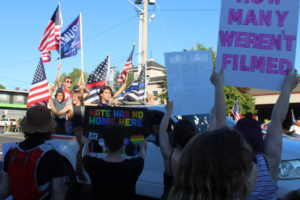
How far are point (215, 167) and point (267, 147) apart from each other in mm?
1073

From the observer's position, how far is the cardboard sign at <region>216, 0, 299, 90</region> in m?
2.81

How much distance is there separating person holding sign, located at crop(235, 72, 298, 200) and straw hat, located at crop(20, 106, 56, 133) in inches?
60.2

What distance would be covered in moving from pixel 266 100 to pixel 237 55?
2610cm

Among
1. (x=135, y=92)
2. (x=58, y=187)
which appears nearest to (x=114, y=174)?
(x=58, y=187)

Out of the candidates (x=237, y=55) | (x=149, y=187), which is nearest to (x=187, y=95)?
(x=237, y=55)

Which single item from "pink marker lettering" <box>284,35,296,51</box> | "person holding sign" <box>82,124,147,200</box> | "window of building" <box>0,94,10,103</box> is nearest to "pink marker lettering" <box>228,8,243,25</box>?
"pink marker lettering" <box>284,35,296,51</box>

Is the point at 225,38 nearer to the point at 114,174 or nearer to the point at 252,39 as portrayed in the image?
the point at 252,39

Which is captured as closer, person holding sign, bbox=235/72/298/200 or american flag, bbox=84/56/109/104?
person holding sign, bbox=235/72/298/200

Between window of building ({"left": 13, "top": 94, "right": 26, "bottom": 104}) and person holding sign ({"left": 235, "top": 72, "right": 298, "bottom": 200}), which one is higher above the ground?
person holding sign ({"left": 235, "top": 72, "right": 298, "bottom": 200})

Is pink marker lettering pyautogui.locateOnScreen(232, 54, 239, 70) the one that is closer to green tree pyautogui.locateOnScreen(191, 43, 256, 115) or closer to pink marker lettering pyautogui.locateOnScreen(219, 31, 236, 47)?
pink marker lettering pyautogui.locateOnScreen(219, 31, 236, 47)

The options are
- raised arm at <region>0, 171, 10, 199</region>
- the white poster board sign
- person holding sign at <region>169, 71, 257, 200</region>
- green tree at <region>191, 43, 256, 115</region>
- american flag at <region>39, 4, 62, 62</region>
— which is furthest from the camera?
green tree at <region>191, 43, 256, 115</region>

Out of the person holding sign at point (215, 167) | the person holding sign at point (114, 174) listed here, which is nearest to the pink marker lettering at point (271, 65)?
the person holding sign at point (114, 174)

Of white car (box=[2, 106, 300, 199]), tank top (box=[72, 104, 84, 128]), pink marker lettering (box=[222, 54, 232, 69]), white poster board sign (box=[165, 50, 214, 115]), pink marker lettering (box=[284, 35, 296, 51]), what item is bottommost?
white car (box=[2, 106, 300, 199])

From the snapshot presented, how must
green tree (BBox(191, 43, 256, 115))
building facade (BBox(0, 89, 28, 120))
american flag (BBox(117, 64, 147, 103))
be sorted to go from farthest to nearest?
building facade (BBox(0, 89, 28, 120)) < green tree (BBox(191, 43, 256, 115)) < american flag (BBox(117, 64, 147, 103))
